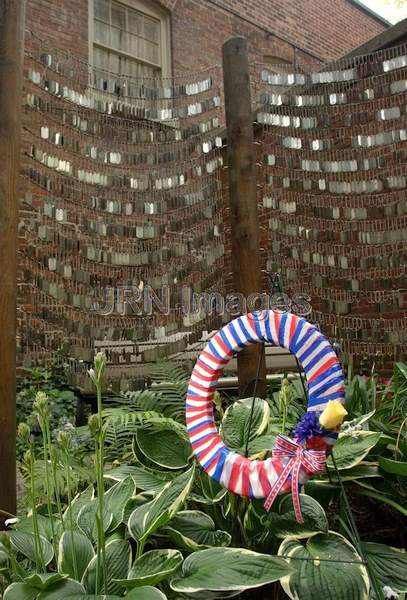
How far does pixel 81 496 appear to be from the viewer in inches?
70.4

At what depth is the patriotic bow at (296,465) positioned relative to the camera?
3.98ft

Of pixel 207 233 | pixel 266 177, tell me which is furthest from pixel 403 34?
pixel 207 233

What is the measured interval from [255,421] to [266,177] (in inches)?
99.1

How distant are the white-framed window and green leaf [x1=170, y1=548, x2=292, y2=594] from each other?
22.2 feet

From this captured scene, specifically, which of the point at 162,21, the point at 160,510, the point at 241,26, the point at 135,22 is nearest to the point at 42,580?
the point at 160,510

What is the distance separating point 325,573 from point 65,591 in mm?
555

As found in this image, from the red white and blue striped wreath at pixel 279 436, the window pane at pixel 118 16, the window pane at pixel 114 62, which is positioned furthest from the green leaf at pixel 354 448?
the window pane at pixel 118 16

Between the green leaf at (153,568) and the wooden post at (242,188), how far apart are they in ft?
4.30

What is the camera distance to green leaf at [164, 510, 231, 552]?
1.39 meters

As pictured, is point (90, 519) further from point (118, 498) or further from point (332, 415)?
point (332, 415)

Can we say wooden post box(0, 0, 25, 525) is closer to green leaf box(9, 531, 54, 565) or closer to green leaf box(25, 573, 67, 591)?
green leaf box(9, 531, 54, 565)

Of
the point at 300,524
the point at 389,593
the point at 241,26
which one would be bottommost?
the point at 389,593

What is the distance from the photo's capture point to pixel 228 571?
1.15m

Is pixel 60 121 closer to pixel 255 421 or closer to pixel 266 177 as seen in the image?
pixel 266 177
